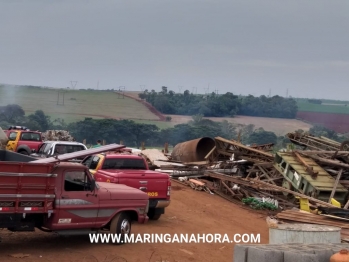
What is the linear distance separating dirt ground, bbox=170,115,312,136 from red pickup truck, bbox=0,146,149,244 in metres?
55.8

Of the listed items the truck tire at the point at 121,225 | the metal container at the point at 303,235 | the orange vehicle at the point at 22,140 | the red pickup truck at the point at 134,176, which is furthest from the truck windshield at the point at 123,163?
the orange vehicle at the point at 22,140

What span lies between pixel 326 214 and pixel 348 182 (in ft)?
15.0

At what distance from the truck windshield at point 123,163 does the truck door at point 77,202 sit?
4.04 m

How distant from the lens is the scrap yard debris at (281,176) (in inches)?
866

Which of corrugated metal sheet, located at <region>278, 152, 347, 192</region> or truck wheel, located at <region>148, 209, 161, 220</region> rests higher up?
corrugated metal sheet, located at <region>278, 152, 347, 192</region>

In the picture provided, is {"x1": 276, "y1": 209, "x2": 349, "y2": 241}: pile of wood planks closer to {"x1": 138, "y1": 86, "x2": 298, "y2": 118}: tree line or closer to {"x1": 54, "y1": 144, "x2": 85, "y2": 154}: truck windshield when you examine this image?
{"x1": 54, "y1": 144, "x2": 85, "y2": 154}: truck windshield

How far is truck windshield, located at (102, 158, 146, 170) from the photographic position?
58.8 feet

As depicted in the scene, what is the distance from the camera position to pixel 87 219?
13680mm

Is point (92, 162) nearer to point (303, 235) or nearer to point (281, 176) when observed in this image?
point (303, 235)

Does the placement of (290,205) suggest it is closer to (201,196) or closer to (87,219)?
(201,196)

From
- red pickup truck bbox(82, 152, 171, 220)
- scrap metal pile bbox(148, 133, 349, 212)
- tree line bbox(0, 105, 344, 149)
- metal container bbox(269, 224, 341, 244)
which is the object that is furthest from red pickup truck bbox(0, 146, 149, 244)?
tree line bbox(0, 105, 344, 149)

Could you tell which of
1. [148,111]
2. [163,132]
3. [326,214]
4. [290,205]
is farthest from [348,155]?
[148,111]

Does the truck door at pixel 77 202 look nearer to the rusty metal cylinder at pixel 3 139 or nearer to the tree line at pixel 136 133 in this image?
the rusty metal cylinder at pixel 3 139

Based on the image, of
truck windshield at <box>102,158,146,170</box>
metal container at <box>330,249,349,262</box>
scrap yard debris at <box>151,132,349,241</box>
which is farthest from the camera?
scrap yard debris at <box>151,132,349,241</box>
